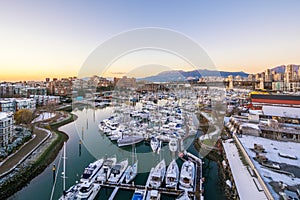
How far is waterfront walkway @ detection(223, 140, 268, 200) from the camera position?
2340mm

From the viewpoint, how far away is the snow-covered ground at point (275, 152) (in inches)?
88.7

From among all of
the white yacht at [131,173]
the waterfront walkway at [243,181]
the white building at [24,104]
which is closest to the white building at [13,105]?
the white building at [24,104]

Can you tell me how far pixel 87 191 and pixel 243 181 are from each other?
267 cm

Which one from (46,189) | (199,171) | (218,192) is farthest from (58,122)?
(218,192)

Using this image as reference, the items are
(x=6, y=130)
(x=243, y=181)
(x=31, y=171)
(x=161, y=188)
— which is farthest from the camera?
(x=6, y=130)

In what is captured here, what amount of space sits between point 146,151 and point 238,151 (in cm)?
241

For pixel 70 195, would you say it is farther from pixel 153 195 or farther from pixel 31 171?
pixel 31 171

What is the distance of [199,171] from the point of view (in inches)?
135

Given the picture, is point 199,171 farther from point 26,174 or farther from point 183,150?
point 26,174

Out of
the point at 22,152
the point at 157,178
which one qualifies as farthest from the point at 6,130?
the point at 157,178

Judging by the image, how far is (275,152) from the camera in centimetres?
324

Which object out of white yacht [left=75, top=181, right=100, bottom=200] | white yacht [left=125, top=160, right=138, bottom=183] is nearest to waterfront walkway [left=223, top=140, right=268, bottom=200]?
white yacht [left=125, top=160, right=138, bottom=183]

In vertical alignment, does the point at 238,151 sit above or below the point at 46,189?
above

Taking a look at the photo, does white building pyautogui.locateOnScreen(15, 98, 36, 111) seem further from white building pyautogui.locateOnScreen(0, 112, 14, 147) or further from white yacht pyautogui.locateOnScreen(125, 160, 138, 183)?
white yacht pyautogui.locateOnScreen(125, 160, 138, 183)
